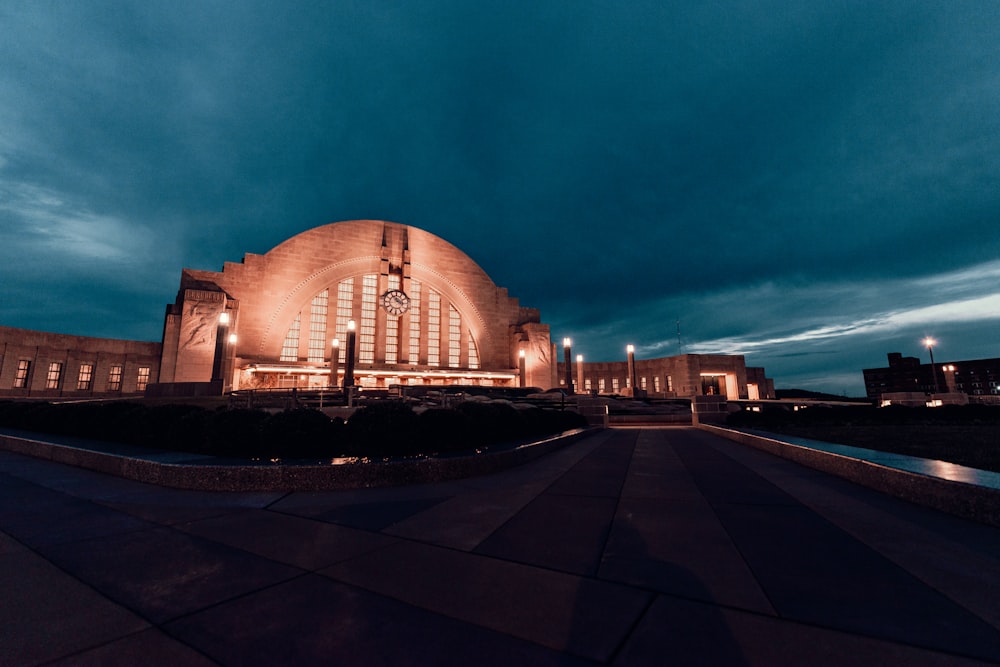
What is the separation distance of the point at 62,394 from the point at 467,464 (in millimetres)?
42975

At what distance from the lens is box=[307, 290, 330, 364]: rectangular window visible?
42.7m

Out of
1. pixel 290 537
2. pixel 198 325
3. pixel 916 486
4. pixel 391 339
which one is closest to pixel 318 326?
pixel 391 339

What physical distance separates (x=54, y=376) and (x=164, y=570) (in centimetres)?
4514

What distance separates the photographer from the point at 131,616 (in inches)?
103

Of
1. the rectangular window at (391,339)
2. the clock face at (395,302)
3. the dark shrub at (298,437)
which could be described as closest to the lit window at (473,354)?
the clock face at (395,302)

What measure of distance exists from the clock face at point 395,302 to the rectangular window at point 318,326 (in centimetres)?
597

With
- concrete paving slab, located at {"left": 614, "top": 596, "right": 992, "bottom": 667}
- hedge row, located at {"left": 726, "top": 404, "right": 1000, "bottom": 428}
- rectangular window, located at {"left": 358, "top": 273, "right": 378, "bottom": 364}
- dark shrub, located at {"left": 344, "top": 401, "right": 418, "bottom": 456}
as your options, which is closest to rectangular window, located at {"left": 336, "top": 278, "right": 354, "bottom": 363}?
rectangular window, located at {"left": 358, "top": 273, "right": 378, "bottom": 364}

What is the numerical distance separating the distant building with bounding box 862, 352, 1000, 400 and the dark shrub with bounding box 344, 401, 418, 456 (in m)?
171

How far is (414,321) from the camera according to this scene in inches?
1861

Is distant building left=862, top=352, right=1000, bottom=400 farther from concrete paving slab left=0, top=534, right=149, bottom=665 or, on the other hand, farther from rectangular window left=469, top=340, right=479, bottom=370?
concrete paving slab left=0, top=534, right=149, bottom=665

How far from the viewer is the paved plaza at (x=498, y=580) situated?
88.7 inches

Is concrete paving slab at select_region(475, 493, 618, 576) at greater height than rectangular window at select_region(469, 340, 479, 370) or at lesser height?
lesser

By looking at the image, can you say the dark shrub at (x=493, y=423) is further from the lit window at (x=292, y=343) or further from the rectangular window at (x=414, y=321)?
the lit window at (x=292, y=343)

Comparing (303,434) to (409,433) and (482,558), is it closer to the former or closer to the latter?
(409,433)
